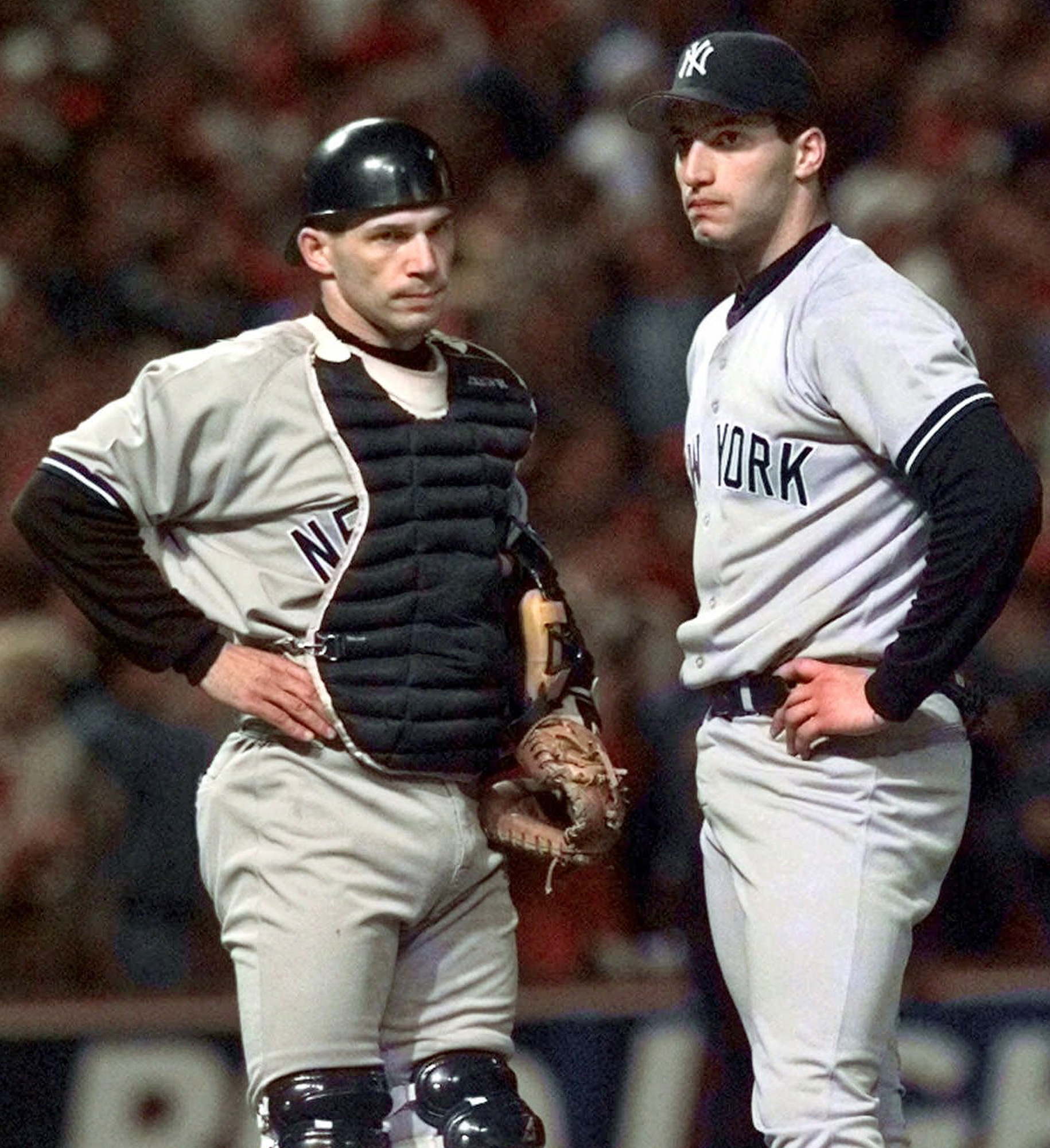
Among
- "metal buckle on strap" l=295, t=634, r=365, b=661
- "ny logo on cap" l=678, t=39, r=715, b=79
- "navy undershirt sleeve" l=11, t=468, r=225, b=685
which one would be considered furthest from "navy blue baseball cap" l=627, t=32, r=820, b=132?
"navy undershirt sleeve" l=11, t=468, r=225, b=685

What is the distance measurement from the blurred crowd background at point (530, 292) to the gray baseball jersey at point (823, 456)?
1.66m

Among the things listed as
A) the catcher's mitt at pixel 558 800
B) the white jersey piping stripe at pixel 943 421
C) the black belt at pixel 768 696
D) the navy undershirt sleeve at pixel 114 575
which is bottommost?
the catcher's mitt at pixel 558 800

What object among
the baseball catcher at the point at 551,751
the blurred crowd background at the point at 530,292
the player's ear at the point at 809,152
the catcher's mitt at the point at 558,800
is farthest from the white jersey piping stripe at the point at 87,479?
the blurred crowd background at the point at 530,292

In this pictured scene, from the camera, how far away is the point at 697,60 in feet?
11.8

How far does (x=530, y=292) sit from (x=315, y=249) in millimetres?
2949

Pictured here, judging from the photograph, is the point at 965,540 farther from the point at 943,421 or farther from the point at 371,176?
the point at 371,176

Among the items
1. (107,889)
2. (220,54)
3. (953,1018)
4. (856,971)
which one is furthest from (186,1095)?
(220,54)

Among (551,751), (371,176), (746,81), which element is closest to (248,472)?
(371,176)

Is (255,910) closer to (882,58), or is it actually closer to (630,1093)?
(630,1093)

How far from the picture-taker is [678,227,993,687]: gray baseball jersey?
333cm

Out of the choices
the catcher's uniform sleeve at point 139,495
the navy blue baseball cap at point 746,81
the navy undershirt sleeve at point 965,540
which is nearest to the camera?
the navy undershirt sleeve at point 965,540

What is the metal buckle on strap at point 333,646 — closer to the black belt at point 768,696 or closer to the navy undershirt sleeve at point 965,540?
the black belt at point 768,696

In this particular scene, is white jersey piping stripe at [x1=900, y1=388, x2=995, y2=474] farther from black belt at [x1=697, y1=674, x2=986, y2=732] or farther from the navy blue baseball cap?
the navy blue baseball cap

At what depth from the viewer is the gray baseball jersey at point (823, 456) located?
3.33 metres
